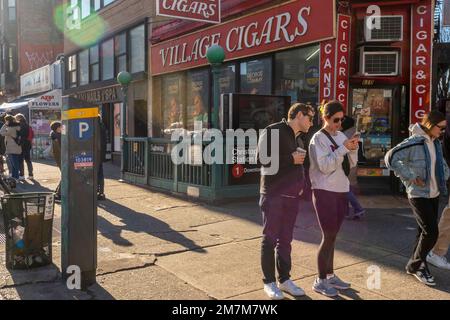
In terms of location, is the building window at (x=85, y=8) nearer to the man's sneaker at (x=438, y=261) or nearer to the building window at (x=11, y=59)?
the building window at (x=11, y=59)

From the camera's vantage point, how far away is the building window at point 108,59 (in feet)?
60.5

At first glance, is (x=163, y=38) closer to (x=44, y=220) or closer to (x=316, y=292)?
(x=44, y=220)

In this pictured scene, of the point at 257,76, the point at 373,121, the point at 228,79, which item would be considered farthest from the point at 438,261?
the point at 228,79

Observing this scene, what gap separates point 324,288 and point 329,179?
3.29 ft

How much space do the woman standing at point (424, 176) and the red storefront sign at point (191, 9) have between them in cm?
748

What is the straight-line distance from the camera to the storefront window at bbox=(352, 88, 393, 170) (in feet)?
31.5

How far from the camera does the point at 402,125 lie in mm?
9430

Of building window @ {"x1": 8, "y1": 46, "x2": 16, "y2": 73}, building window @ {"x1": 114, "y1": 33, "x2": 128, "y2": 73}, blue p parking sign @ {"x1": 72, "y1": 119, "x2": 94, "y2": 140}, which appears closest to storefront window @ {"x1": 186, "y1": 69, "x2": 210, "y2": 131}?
building window @ {"x1": 114, "y1": 33, "x2": 128, "y2": 73}

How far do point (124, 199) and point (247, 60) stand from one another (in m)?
4.93

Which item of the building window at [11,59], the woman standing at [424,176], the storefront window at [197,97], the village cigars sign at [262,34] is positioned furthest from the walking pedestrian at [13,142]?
the building window at [11,59]

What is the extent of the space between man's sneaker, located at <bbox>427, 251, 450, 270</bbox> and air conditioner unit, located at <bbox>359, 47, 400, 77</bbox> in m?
5.15

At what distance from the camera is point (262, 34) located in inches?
429

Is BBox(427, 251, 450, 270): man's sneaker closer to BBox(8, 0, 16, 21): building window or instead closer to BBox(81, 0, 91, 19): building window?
BBox(81, 0, 91, 19): building window

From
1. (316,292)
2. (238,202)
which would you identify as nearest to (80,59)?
(238,202)
